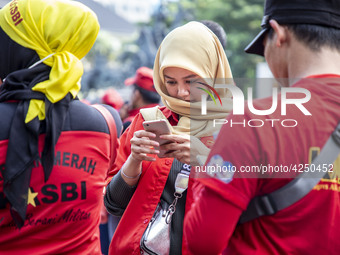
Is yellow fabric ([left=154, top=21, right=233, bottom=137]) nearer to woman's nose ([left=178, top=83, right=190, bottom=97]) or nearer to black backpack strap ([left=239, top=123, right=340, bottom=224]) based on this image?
woman's nose ([left=178, top=83, right=190, bottom=97])

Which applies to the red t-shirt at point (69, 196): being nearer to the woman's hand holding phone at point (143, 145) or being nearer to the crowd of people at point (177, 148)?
the crowd of people at point (177, 148)

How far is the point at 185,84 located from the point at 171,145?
486 mm

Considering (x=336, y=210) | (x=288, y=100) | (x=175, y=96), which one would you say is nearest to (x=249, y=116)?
(x=288, y=100)

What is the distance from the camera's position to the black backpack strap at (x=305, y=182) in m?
1.46

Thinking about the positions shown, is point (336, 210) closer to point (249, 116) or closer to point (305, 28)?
point (249, 116)

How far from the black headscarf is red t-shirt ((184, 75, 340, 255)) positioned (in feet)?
2.64

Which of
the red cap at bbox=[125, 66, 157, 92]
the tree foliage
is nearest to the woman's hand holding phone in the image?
the red cap at bbox=[125, 66, 157, 92]

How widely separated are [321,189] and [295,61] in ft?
1.49

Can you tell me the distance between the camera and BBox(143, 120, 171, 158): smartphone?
2.02 metres

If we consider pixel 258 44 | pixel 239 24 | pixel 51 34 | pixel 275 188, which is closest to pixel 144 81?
pixel 51 34

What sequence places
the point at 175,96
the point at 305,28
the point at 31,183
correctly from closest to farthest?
1. the point at 305,28
2. the point at 31,183
3. the point at 175,96

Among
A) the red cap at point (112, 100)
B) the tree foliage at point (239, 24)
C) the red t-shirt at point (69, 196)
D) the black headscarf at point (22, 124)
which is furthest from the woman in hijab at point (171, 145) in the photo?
the tree foliage at point (239, 24)

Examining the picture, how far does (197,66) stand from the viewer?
2424 millimetres

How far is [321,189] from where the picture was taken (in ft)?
4.87
